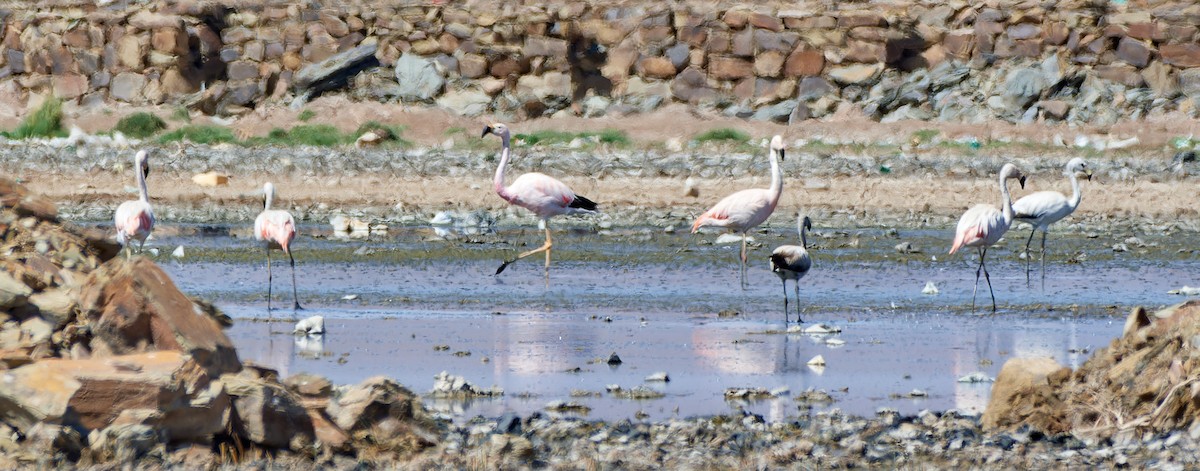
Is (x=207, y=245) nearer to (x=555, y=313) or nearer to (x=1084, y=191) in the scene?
(x=555, y=313)

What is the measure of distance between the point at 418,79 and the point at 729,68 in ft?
19.0

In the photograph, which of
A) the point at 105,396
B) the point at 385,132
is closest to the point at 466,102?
the point at 385,132

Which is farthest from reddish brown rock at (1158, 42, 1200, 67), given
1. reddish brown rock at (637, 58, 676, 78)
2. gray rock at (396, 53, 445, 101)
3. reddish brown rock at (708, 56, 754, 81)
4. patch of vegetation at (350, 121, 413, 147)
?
patch of vegetation at (350, 121, 413, 147)

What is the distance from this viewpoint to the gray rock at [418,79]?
98.1 feet

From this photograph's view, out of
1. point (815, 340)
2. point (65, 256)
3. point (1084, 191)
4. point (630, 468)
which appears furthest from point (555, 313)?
point (1084, 191)

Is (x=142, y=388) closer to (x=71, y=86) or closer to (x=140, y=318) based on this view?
(x=140, y=318)

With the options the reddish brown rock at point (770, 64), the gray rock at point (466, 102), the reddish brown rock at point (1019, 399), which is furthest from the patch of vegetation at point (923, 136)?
the reddish brown rock at point (1019, 399)

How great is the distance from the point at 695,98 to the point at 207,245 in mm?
14002

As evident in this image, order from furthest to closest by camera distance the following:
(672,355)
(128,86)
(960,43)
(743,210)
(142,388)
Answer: (128,86), (960,43), (743,210), (672,355), (142,388)

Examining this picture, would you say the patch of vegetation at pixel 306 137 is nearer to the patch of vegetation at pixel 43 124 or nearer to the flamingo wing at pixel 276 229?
the patch of vegetation at pixel 43 124

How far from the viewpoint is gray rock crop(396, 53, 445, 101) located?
98.1 ft

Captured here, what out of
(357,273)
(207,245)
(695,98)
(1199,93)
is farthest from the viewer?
(695,98)

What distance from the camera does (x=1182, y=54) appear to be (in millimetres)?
28062

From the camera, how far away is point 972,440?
688 centimetres
